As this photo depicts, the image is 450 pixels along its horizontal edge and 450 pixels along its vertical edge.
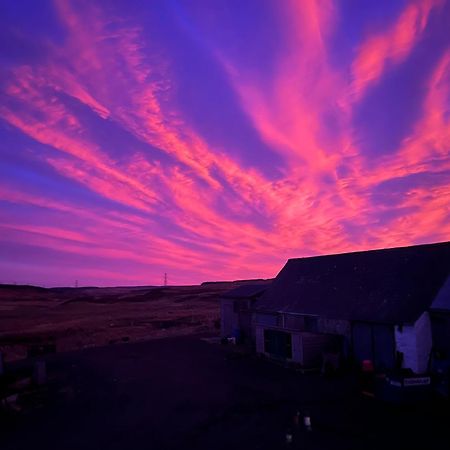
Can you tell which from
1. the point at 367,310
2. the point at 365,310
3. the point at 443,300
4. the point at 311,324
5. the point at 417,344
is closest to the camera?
the point at 417,344

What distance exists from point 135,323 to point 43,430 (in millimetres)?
37226

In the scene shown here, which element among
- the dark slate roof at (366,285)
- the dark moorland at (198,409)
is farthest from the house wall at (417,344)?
the dark moorland at (198,409)

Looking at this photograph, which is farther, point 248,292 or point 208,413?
point 248,292

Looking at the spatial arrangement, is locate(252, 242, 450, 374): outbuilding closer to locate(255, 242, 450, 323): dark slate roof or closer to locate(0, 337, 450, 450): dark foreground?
locate(255, 242, 450, 323): dark slate roof

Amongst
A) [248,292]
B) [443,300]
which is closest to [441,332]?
[443,300]

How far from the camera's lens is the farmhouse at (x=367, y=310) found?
1964cm

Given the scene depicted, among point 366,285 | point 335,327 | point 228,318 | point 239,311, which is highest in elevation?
point 366,285

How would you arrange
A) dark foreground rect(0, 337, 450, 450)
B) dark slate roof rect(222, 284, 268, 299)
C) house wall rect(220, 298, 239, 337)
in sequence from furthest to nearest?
house wall rect(220, 298, 239, 337)
dark slate roof rect(222, 284, 268, 299)
dark foreground rect(0, 337, 450, 450)

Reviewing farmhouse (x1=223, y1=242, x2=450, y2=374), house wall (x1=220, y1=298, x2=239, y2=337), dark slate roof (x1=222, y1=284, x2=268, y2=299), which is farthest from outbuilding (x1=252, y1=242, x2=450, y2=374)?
house wall (x1=220, y1=298, x2=239, y2=337)

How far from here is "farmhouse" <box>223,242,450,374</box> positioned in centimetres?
1964

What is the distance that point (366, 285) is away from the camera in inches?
972

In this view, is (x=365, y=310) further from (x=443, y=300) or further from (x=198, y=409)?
(x=198, y=409)

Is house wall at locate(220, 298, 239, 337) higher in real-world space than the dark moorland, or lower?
higher

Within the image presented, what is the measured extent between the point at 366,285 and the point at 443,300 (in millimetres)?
5420
